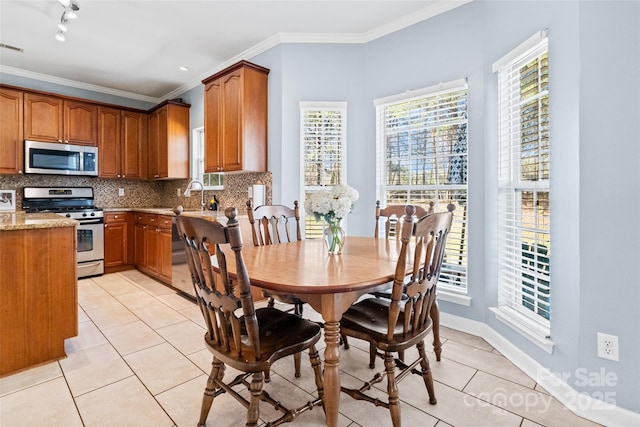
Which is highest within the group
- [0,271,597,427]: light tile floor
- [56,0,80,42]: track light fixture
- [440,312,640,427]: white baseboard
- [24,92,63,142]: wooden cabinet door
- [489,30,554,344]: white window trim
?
[56,0,80,42]: track light fixture

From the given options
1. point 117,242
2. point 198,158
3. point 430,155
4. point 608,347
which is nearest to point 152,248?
point 117,242

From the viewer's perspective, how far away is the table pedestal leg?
51.7 inches

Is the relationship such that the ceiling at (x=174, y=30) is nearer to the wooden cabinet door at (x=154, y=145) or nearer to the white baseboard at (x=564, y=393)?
the wooden cabinet door at (x=154, y=145)

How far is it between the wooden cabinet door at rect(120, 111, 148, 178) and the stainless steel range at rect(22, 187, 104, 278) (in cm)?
80

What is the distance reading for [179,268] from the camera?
3.66 m

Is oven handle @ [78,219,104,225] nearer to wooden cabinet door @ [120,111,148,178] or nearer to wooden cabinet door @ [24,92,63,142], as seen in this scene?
wooden cabinet door @ [120,111,148,178]

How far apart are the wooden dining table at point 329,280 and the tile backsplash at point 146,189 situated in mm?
1866

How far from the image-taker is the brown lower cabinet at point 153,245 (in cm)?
393

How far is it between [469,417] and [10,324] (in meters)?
2.80

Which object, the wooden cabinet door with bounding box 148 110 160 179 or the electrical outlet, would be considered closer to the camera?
the electrical outlet

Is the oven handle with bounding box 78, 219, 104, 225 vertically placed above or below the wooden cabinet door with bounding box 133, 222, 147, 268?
above

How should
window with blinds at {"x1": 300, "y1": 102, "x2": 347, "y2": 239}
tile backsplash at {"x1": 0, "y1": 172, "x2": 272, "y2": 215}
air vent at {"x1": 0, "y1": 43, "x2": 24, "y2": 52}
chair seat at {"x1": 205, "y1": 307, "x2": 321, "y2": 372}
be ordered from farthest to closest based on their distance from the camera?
1. tile backsplash at {"x1": 0, "y1": 172, "x2": 272, "y2": 215}
2. air vent at {"x1": 0, "y1": 43, "x2": 24, "y2": 52}
3. window with blinds at {"x1": 300, "y1": 102, "x2": 347, "y2": 239}
4. chair seat at {"x1": 205, "y1": 307, "x2": 321, "y2": 372}

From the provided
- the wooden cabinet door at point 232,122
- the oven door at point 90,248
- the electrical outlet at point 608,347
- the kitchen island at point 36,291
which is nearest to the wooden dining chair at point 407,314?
the electrical outlet at point 608,347

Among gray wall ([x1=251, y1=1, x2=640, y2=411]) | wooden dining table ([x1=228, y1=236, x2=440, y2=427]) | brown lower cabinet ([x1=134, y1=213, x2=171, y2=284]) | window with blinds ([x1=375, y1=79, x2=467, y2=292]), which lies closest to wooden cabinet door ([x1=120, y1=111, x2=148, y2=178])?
brown lower cabinet ([x1=134, y1=213, x2=171, y2=284])
